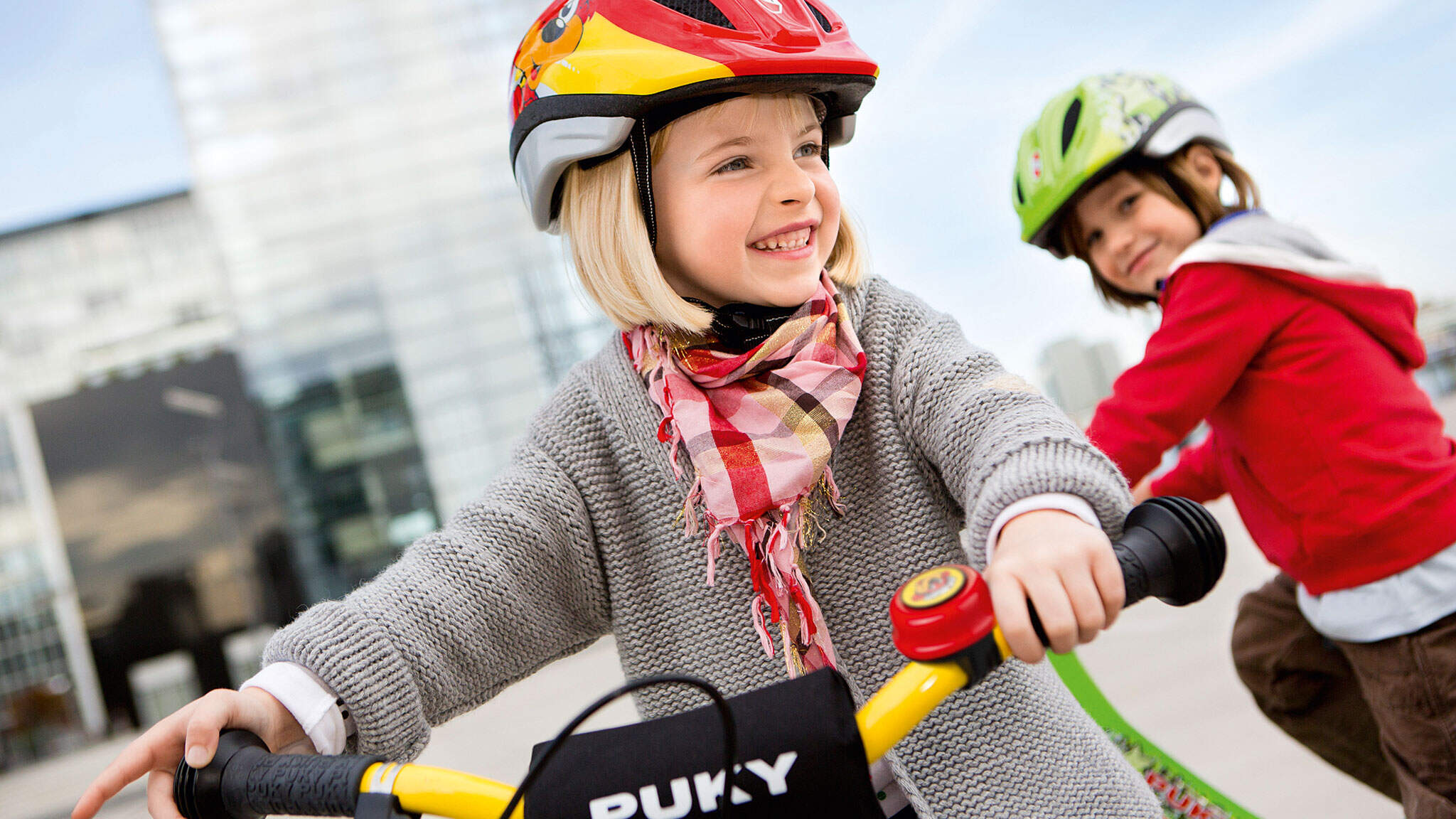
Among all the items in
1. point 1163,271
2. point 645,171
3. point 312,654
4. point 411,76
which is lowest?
point 312,654

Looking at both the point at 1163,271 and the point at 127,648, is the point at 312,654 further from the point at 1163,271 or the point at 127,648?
the point at 127,648

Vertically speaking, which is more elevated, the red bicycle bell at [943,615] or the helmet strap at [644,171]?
the helmet strap at [644,171]

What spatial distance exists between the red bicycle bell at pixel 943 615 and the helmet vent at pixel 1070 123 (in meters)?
1.26

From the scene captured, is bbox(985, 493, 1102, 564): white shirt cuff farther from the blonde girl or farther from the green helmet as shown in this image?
the green helmet

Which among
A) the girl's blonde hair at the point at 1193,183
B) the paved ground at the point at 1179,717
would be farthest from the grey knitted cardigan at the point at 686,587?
the paved ground at the point at 1179,717

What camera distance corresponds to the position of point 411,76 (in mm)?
6059

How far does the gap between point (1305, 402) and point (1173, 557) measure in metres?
0.87

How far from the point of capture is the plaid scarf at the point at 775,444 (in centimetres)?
94

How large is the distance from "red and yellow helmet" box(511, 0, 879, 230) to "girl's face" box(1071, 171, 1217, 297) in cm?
80

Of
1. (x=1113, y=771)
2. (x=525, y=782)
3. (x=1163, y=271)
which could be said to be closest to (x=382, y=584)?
(x=525, y=782)

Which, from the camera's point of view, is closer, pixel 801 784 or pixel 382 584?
pixel 801 784

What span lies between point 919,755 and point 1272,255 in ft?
2.98

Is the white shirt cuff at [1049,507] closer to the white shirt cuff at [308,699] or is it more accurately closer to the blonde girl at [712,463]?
the blonde girl at [712,463]

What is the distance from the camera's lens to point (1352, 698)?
1.63 m
